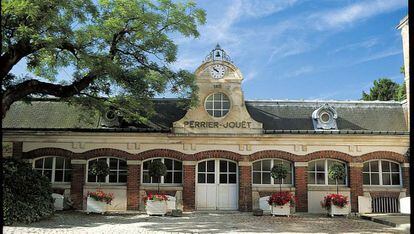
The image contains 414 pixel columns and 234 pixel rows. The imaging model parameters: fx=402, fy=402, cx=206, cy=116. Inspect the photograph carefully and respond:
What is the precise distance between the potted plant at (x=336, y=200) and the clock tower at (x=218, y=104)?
3.21 metres

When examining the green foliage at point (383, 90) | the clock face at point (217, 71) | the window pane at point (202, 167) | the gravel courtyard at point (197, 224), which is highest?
the green foliage at point (383, 90)

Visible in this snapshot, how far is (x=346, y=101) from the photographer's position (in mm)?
17766

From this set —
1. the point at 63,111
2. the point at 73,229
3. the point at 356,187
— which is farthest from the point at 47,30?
the point at 356,187

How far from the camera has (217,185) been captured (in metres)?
16.0

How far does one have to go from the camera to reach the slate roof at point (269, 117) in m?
16.3

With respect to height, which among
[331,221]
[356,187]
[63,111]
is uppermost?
[63,111]

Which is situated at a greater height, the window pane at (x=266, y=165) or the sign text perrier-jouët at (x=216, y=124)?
the sign text perrier-jouët at (x=216, y=124)

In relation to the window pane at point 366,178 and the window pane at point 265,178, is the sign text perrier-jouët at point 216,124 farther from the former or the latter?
the window pane at point 366,178

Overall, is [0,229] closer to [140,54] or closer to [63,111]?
[140,54]

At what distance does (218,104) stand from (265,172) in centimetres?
332

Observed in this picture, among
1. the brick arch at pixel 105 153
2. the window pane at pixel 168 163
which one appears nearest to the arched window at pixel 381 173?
the window pane at pixel 168 163

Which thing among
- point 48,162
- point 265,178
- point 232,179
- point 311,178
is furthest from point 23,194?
point 311,178

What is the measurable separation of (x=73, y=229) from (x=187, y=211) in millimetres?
5822

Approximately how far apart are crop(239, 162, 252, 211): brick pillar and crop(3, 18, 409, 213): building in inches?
1.5
